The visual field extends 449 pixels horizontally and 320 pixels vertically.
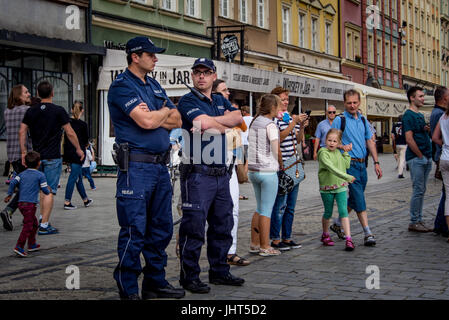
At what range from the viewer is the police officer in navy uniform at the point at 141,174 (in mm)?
4953

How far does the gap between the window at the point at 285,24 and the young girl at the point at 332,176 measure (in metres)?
24.7

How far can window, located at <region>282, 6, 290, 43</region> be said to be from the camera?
3198 centimetres

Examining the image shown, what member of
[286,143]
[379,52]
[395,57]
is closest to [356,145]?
[286,143]

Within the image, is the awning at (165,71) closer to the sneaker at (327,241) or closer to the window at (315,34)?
the sneaker at (327,241)

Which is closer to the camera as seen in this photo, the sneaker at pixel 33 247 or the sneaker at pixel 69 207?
the sneaker at pixel 33 247

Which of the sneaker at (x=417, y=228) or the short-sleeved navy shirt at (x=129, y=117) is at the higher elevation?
the short-sleeved navy shirt at (x=129, y=117)

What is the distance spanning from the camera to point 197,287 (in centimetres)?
541

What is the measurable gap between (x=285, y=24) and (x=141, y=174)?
2827 cm

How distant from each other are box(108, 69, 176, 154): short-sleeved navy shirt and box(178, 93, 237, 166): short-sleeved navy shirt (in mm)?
443

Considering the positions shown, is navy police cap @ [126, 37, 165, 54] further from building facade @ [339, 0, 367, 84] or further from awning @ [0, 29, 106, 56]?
building facade @ [339, 0, 367, 84]

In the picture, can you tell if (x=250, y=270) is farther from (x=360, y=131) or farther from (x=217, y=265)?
(x=360, y=131)

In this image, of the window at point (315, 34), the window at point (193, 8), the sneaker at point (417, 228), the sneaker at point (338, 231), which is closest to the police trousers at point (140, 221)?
the sneaker at point (338, 231)
